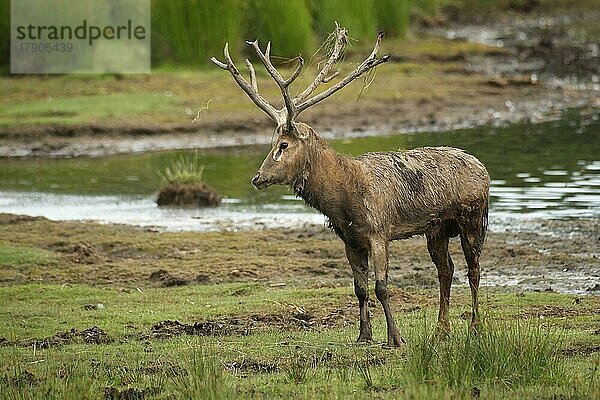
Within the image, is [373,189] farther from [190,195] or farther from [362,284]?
[190,195]

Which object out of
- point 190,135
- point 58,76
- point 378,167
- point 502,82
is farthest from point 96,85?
point 378,167

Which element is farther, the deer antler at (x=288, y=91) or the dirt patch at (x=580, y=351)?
the deer antler at (x=288, y=91)

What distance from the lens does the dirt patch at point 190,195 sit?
17906 millimetres

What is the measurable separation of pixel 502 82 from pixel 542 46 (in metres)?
7.17

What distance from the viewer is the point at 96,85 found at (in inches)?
1104

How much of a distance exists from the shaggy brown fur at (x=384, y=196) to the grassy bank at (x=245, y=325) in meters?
0.56

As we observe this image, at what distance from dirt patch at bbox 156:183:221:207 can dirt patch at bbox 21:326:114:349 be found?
7.48 meters

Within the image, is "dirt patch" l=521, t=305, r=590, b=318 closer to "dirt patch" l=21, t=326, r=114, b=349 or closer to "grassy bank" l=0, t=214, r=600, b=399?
"grassy bank" l=0, t=214, r=600, b=399

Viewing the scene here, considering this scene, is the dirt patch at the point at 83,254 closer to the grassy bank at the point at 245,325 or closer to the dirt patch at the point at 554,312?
the grassy bank at the point at 245,325

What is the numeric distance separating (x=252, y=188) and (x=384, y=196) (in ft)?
32.2

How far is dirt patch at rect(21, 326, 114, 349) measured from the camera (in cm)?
1005

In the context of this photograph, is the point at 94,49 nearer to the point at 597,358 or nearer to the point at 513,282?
the point at 513,282

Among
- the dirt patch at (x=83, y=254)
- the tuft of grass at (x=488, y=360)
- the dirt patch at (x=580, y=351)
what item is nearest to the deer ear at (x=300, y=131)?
the tuft of grass at (x=488, y=360)

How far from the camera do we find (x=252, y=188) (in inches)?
762
